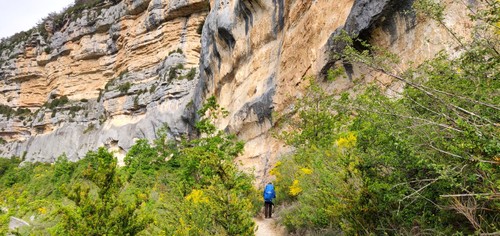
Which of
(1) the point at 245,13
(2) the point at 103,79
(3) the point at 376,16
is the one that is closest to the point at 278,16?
(1) the point at 245,13

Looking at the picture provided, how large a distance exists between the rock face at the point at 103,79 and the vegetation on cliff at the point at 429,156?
66.9 ft

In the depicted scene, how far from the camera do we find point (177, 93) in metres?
25.8

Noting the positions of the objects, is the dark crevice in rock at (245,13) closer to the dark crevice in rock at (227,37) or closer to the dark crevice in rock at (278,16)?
the dark crevice in rock at (227,37)

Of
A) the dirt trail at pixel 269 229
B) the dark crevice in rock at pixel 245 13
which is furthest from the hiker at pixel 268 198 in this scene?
the dark crevice in rock at pixel 245 13

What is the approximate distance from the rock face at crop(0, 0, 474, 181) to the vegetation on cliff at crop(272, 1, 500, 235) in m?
1.72

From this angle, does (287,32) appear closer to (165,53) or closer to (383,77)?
(383,77)

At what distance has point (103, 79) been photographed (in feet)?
119

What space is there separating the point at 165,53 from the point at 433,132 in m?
28.7

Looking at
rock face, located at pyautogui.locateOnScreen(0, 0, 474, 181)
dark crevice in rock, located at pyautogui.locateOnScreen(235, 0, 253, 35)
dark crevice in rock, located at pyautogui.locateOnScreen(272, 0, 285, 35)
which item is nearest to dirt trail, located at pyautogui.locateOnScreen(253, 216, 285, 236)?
rock face, located at pyautogui.locateOnScreen(0, 0, 474, 181)

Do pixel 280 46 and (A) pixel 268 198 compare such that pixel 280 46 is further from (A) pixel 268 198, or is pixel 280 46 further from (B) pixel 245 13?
(A) pixel 268 198

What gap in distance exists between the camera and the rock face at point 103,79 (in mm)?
27109

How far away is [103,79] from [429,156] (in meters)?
37.4

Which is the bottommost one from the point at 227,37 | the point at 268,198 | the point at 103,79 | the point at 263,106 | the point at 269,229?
the point at 269,229

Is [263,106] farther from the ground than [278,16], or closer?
closer
